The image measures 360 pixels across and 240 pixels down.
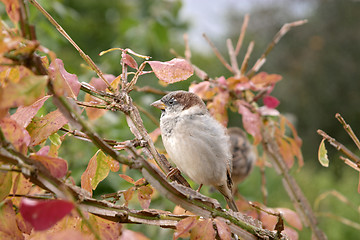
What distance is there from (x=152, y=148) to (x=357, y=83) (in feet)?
16.5

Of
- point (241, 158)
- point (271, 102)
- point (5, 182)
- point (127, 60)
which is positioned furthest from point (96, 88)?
point (241, 158)

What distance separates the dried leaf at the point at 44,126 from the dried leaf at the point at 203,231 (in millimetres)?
158

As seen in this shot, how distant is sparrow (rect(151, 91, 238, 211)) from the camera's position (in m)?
0.68

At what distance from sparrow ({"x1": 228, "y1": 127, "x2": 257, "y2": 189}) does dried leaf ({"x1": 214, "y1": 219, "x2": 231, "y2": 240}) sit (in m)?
1.03

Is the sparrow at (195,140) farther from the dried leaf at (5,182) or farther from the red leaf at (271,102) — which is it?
the dried leaf at (5,182)

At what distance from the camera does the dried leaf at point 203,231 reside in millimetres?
348

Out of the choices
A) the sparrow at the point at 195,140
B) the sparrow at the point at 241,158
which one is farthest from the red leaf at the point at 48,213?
the sparrow at the point at 241,158

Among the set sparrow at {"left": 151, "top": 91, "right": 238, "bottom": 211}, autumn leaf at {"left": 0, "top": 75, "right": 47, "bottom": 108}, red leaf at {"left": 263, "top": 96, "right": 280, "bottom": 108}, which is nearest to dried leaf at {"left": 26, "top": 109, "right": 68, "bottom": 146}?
autumn leaf at {"left": 0, "top": 75, "right": 47, "bottom": 108}

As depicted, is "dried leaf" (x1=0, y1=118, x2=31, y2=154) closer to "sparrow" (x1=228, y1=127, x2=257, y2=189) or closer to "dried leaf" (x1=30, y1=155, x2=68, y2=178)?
"dried leaf" (x1=30, y1=155, x2=68, y2=178)

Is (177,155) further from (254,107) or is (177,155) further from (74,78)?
(74,78)

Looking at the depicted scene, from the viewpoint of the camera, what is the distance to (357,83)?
4.90 meters

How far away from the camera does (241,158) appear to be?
1491mm

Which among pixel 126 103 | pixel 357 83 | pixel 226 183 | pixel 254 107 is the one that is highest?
pixel 126 103

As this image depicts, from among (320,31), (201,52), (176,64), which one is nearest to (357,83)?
(320,31)
